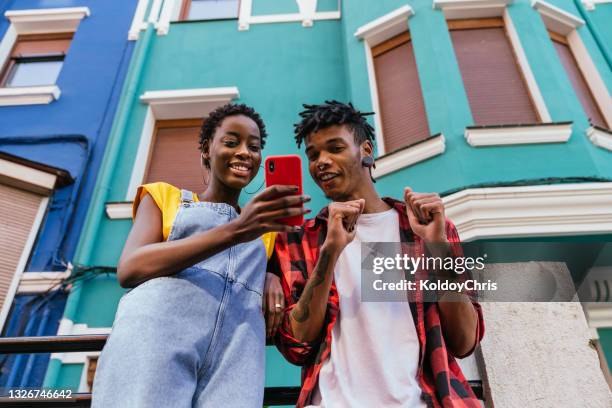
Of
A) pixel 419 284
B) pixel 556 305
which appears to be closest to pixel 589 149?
pixel 556 305

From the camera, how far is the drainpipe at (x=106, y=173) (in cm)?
471

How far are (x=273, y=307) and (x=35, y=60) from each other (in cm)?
791

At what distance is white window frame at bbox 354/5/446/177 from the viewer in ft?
14.0

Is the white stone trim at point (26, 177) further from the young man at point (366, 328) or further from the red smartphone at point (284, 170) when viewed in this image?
→ the red smartphone at point (284, 170)

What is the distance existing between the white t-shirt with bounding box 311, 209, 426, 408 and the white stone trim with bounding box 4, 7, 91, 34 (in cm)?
798

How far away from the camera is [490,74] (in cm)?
506

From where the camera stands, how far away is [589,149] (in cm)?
399

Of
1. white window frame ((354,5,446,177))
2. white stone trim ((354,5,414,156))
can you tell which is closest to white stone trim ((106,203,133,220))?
white window frame ((354,5,446,177))

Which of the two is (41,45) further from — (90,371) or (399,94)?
(399,94)

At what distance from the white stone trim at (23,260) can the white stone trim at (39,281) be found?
0.23 ft

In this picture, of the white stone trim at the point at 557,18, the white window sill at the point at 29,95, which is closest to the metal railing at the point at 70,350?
the white stone trim at the point at 557,18

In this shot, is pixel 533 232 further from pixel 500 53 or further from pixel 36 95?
pixel 36 95

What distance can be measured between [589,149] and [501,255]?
1.35 meters

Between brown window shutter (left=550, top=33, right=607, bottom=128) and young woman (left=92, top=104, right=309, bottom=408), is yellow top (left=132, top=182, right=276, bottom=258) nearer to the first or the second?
young woman (left=92, top=104, right=309, bottom=408)
